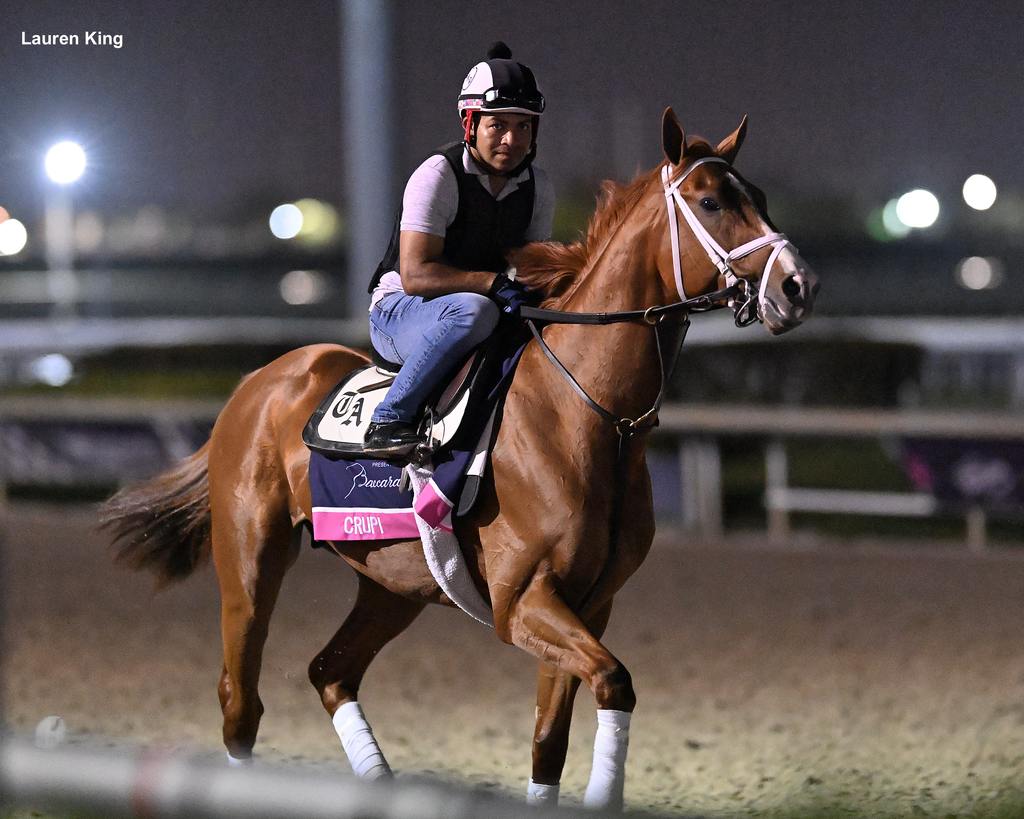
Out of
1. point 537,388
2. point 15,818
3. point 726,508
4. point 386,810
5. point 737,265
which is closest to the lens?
point 386,810

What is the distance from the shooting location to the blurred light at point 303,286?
41.1 m

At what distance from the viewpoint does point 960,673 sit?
6.22 m

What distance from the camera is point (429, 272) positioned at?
146 inches

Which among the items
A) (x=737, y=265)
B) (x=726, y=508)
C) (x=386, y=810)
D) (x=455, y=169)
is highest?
(x=455, y=169)

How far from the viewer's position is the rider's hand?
148 inches

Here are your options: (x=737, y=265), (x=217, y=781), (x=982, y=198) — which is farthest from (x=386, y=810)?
(x=982, y=198)

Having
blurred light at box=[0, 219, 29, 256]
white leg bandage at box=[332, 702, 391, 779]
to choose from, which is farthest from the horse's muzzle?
blurred light at box=[0, 219, 29, 256]

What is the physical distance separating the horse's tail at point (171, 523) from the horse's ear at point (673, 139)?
2.08 meters

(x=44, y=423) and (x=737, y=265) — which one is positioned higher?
(x=737, y=265)

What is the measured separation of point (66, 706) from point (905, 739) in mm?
3412

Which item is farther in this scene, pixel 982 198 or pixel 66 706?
pixel 982 198

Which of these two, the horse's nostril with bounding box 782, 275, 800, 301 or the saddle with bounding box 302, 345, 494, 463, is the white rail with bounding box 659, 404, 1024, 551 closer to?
the saddle with bounding box 302, 345, 494, 463

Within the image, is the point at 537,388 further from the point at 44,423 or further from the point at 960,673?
the point at 44,423

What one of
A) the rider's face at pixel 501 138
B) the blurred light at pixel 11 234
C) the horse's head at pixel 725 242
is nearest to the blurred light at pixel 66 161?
the blurred light at pixel 11 234
